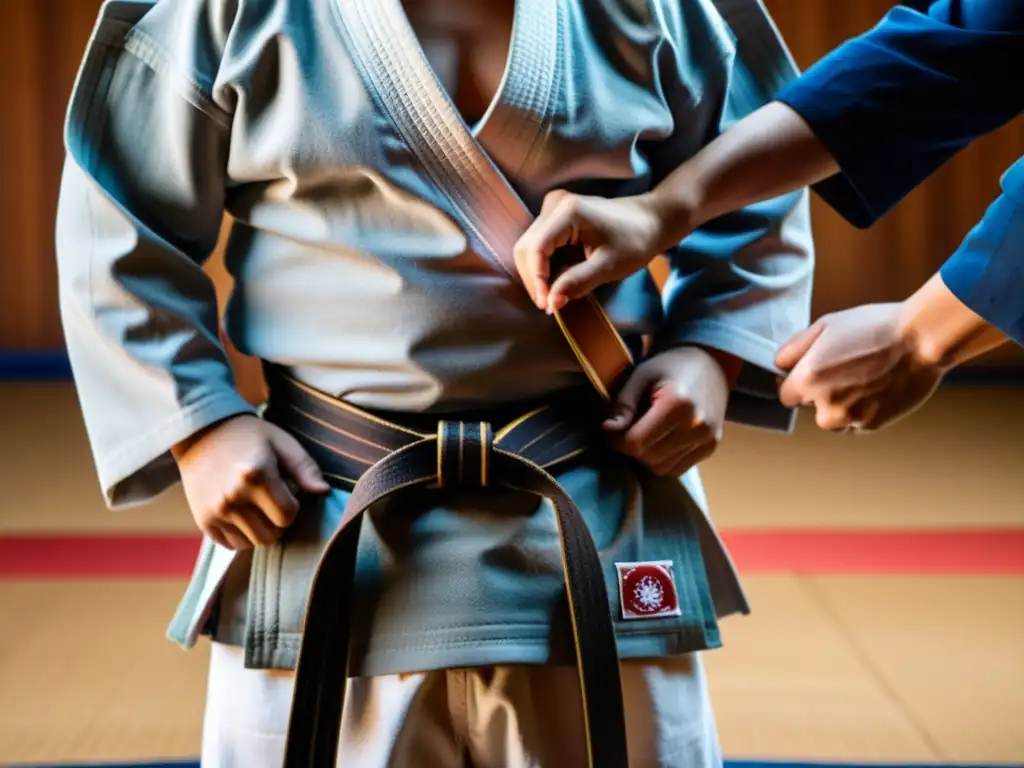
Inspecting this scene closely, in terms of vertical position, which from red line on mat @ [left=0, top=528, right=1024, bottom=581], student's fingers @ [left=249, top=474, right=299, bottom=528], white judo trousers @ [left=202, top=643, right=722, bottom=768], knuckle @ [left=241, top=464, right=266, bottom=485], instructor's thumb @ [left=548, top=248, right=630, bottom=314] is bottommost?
red line on mat @ [left=0, top=528, right=1024, bottom=581]

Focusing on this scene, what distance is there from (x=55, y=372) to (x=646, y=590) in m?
5.19

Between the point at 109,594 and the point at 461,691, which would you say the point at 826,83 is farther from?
the point at 109,594

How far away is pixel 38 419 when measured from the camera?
4441mm

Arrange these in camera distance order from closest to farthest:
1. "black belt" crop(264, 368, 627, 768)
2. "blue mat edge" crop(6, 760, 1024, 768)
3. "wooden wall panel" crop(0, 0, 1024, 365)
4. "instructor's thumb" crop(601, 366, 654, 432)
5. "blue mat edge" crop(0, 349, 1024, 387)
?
"black belt" crop(264, 368, 627, 768) < "instructor's thumb" crop(601, 366, 654, 432) < "blue mat edge" crop(6, 760, 1024, 768) < "blue mat edge" crop(0, 349, 1024, 387) < "wooden wall panel" crop(0, 0, 1024, 365)

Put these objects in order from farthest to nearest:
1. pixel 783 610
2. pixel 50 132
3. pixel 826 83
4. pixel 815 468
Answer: pixel 50 132 → pixel 815 468 → pixel 783 610 → pixel 826 83

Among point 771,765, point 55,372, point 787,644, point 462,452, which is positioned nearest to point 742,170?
point 462,452

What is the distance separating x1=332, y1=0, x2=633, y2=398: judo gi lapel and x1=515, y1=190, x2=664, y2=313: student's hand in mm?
28

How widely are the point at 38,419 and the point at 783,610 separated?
3.16 metres

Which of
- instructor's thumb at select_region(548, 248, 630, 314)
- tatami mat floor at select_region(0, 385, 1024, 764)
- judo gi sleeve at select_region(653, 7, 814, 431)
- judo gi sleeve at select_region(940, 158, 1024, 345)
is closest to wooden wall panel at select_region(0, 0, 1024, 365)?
tatami mat floor at select_region(0, 385, 1024, 764)

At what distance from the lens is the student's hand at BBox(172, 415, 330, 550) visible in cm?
82

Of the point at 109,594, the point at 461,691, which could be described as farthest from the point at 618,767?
the point at 109,594

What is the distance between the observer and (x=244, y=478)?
32.0 inches

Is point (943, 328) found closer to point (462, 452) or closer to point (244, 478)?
point (462, 452)

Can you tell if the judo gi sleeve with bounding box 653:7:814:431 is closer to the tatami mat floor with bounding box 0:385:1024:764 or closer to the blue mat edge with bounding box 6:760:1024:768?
the blue mat edge with bounding box 6:760:1024:768
